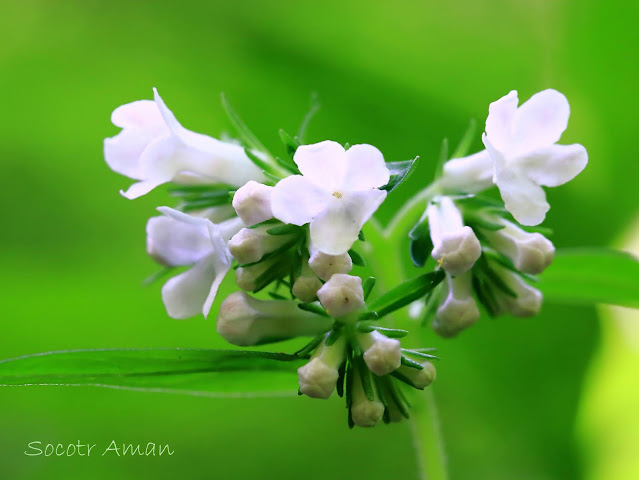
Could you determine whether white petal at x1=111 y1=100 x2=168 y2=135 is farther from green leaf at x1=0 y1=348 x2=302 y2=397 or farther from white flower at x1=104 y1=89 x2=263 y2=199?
green leaf at x1=0 y1=348 x2=302 y2=397

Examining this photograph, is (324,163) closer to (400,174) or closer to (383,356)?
(400,174)

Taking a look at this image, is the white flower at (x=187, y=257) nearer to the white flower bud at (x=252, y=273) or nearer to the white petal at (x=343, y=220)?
the white flower bud at (x=252, y=273)

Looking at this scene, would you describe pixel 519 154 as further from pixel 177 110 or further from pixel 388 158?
pixel 177 110

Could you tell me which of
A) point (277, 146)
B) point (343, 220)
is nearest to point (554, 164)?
point (343, 220)

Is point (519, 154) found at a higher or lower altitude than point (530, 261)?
higher

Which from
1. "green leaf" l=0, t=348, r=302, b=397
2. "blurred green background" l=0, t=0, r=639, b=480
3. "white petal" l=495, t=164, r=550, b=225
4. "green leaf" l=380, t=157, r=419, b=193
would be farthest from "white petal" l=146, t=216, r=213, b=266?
"blurred green background" l=0, t=0, r=639, b=480

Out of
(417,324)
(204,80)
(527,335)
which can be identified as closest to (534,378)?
(527,335)

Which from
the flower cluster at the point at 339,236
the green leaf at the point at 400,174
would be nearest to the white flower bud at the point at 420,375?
the flower cluster at the point at 339,236
